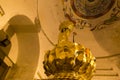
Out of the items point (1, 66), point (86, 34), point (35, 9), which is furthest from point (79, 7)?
point (1, 66)

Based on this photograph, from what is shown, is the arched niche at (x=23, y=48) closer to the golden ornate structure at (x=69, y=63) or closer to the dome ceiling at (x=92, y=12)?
the dome ceiling at (x=92, y=12)

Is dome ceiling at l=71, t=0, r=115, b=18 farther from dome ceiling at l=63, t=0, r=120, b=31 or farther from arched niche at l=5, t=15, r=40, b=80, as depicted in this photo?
arched niche at l=5, t=15, r=40, b=80

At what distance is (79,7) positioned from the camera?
537 cm

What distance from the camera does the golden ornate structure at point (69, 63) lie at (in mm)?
1250

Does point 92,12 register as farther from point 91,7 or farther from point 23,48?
point 23,48

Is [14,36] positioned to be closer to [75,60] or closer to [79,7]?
[79,7]

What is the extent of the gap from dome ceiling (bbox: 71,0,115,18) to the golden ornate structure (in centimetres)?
397

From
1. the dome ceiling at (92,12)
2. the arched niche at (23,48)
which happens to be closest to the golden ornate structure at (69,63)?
the arched niche at (23,48)

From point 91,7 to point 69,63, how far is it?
4.17 meters

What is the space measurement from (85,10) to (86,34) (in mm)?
524

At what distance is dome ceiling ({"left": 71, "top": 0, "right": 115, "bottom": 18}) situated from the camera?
17.0 feet

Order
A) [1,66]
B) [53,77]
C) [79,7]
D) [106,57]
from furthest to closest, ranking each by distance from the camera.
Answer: [79,7] < [106,57] < [1,66] < [53,77]

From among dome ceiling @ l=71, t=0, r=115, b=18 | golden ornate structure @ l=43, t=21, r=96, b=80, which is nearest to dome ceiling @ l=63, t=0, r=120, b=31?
dome ceiling @ l=71, t=0, r=115, b=18

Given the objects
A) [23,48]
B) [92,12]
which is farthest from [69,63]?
[92,12]
